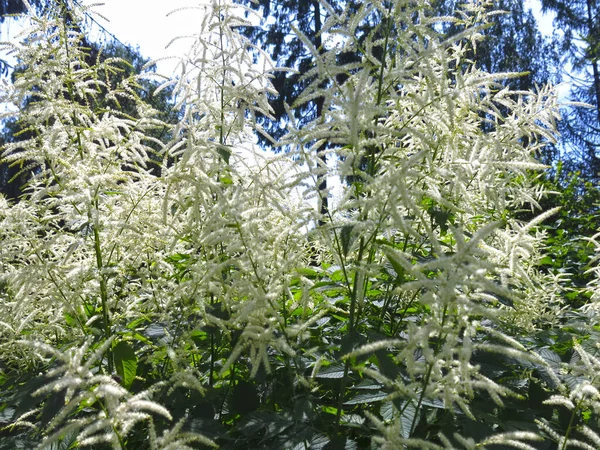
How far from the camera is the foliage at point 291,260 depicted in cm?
210

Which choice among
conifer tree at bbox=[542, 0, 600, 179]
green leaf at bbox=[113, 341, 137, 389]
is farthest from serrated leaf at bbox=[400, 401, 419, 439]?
conifer tree at bbox=[542, 0, 600, 179]

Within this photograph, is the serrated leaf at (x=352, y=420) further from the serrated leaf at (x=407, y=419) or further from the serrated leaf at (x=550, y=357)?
the serrated leaf at (x=550, y=357)

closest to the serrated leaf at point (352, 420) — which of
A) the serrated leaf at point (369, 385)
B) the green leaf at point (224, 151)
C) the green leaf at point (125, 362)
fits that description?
the serrated leaf at point (369, 385)

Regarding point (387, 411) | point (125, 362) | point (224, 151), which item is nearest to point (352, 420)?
point (387, 411)

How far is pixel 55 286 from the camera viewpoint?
113 inches

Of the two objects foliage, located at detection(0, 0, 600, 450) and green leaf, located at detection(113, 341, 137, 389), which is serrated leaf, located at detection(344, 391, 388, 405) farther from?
green leaf, located at detection(113, 341, 137, 389)

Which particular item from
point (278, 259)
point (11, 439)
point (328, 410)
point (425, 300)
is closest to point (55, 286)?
point (11, 439)

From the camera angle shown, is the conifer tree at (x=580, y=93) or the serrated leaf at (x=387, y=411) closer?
the serrated leaf at (x=387, y=411)

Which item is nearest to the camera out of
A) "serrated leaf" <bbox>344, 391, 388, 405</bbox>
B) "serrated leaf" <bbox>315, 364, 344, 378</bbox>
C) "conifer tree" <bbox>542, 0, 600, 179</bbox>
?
"serrated leaf" <bbox>344, 391, 388, 405</bbox>

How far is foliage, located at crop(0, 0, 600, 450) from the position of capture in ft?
6.89

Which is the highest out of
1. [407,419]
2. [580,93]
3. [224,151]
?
[580,93]

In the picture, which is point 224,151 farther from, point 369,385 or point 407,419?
point 407,419

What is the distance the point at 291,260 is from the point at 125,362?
2.93 feet

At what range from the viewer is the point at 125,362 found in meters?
2.57
